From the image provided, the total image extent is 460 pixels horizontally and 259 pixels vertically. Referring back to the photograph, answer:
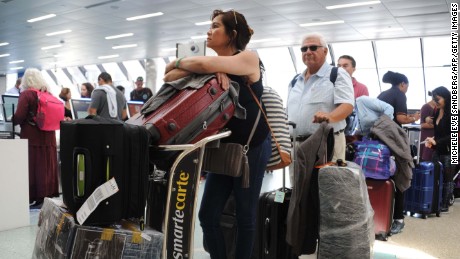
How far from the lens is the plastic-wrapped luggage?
2039 millimetres

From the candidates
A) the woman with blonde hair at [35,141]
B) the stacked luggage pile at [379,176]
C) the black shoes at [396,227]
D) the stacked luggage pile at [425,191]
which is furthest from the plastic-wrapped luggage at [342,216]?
the woman with blonde hair at [35,141]

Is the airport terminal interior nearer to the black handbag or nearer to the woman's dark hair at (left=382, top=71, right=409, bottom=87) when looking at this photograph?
the woman's dark hair at (left=382, top=71, right=409, bottom=87)

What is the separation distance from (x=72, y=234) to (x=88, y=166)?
220 millimetres

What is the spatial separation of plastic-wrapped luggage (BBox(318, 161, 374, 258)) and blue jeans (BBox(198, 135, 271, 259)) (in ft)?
1.42

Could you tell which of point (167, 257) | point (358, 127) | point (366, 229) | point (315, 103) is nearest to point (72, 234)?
point (167, 257)

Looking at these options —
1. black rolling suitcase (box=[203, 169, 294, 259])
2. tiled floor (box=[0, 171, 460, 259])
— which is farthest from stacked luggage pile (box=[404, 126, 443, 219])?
black rolling suitcase (box=[203, 169, 294, 259])

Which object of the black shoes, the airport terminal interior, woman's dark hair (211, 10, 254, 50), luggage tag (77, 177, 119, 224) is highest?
the airport terminal interior

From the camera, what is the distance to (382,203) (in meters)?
3.40

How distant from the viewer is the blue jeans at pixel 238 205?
1.78 m

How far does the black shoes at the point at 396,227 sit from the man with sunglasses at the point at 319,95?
52.7 inches

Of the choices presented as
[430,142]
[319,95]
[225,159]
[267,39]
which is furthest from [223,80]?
[267,39]

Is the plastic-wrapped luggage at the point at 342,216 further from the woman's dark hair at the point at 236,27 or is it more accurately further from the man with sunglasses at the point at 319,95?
the woman's dark hair at the point at 236,27

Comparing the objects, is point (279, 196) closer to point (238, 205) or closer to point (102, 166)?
point (238, 205)

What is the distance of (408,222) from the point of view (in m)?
4.28
